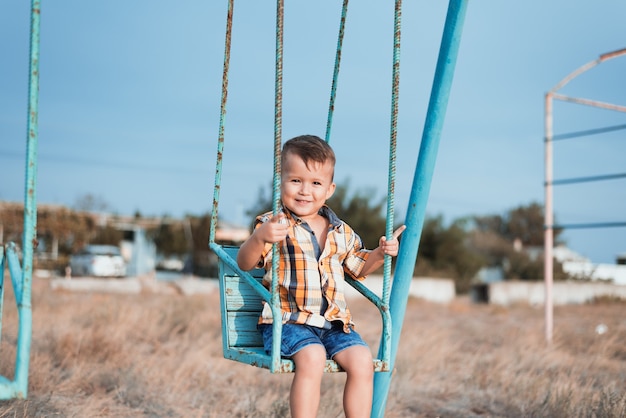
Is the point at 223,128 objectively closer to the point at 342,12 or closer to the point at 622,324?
the point at 342,12

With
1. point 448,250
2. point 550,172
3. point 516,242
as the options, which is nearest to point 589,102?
point 550,172

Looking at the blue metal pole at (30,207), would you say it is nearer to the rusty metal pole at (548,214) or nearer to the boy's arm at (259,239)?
A: the boy's arm at (259,239)

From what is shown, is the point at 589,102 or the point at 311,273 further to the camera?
the point at 589,102

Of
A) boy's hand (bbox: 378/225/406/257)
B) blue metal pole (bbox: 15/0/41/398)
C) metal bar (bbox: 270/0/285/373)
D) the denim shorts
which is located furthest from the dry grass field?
boy's hand (bbox: 378/225/406/257)

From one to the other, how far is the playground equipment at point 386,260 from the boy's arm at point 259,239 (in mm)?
50

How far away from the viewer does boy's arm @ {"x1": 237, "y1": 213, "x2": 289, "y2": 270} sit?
2588 millimetres

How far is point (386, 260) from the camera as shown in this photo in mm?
2842

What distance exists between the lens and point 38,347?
6.27 meters

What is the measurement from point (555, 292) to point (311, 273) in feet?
61.9

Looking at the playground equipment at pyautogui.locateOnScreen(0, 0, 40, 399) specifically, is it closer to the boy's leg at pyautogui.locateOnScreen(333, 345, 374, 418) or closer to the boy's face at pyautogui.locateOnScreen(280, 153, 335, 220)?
the boy's face at pyautogui.locateOnScreen(280, 153, 335, 220)

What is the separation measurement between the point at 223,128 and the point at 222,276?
24.4 inches

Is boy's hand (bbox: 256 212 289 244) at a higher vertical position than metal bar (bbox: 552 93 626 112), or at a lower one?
lower

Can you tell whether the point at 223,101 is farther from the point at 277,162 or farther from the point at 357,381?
the point at 357,381

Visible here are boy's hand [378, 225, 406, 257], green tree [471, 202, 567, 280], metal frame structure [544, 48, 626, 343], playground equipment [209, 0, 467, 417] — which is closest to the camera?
playground equipment [209, 0, 467, 417]
